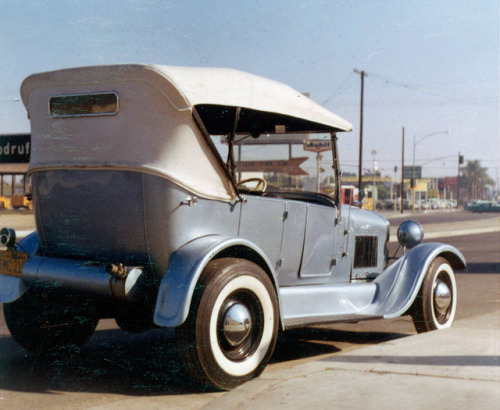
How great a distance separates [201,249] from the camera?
4531mm

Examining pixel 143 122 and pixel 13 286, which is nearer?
pixel 143 122

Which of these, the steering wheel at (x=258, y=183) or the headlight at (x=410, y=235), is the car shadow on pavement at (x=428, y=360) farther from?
the headlight at (x=410, y=235)

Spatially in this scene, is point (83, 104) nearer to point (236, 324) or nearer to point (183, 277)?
point (183, 277)

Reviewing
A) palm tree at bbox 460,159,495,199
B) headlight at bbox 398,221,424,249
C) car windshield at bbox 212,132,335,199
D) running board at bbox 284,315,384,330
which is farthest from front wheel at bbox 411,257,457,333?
palm tree at bbox 460,159,495,199

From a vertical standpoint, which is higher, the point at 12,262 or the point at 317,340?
the point at 12,262

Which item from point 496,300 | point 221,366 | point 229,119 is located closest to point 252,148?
point 229,119

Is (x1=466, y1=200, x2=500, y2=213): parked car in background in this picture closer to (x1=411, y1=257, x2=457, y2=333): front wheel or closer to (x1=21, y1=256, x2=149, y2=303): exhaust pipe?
(x1=411, y1=257, x2=457, y2=333): front wheel

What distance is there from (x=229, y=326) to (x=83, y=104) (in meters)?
1.84

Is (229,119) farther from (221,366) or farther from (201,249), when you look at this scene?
(221,366)

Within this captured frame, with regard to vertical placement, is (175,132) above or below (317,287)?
above

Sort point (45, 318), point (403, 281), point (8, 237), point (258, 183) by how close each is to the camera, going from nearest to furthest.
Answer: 1. point (8, 237)
2. point (45, 318)
3. point (258, 183)
4. point (403, 281)

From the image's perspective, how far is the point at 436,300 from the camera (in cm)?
654

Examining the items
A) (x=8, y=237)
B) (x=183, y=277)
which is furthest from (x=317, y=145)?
(x=8, y=237)

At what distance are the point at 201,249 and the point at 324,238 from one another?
5.75 feet
